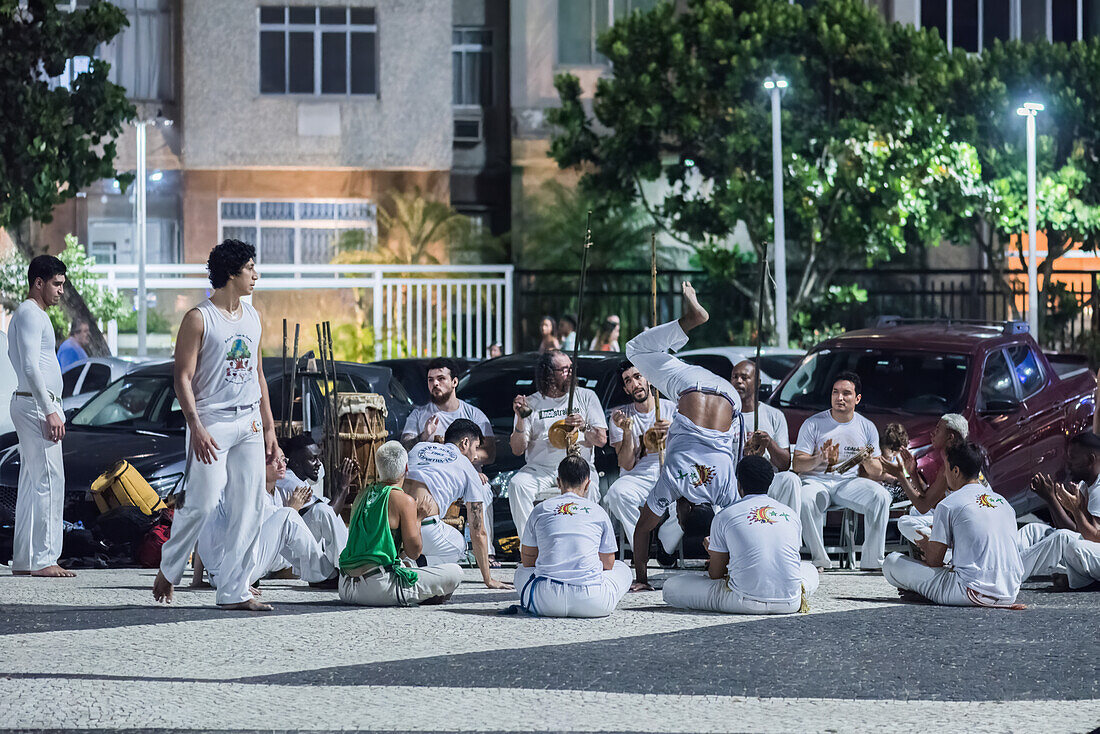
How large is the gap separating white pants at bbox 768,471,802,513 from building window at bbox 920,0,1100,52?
909 inches

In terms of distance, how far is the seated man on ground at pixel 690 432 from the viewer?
41.5 ft

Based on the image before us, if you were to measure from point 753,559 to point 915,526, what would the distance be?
2043mm

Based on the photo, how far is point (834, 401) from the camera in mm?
14797

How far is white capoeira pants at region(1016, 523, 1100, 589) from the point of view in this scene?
1275 centimetres

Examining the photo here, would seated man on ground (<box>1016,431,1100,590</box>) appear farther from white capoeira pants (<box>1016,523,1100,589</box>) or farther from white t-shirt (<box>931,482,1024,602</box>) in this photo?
white t-shirt (<box>931,482,1024,602</box>)

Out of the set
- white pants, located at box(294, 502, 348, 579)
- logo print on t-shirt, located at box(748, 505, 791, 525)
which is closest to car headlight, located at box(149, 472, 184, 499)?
white pants, located at box(294, 502, 348, 579)

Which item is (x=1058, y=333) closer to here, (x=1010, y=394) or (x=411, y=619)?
(x=1010, y=394)

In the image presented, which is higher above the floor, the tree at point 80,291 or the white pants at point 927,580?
the tree at point 80,291

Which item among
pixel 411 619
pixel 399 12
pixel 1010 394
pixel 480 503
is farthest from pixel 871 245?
pixel 411 619

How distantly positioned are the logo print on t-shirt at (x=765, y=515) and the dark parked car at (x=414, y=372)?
917 cm

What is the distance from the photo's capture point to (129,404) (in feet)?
55.0

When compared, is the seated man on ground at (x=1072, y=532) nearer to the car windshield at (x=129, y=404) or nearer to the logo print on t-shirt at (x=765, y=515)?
the logo print on t-shirt at (x=765, y=515)

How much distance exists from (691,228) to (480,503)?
18.2 m

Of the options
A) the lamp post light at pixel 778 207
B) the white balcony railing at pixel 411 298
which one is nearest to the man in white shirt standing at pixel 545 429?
the lamp post light at pixel 778 207
